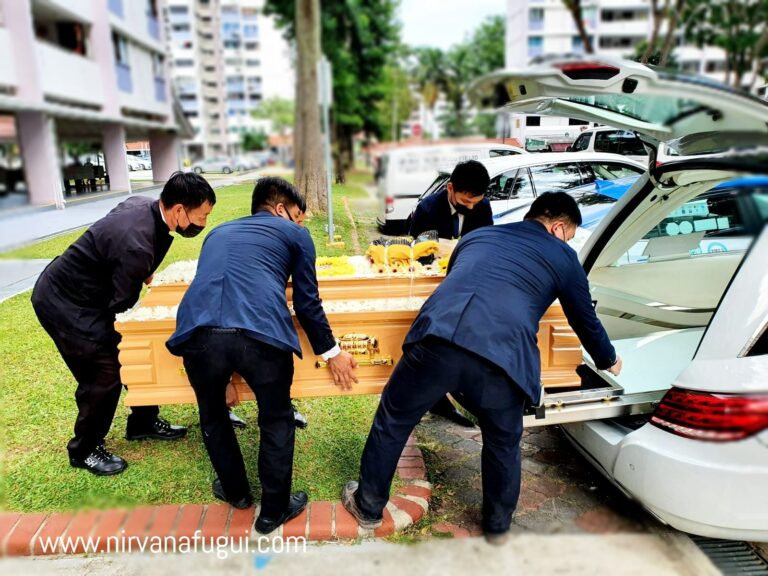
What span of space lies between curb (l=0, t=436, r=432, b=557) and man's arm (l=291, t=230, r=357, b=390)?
2.38 ft

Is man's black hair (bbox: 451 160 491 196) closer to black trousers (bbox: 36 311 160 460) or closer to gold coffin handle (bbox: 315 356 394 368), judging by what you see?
gold coffin handle (bbox: 315 356 394 368)

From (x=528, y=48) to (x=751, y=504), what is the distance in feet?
5.94

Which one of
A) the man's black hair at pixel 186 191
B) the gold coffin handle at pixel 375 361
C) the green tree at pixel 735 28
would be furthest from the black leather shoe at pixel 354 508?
the green tree at pixel 735 28

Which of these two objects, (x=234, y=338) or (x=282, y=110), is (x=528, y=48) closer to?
(x=282, y=110)

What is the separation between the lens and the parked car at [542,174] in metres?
3.18

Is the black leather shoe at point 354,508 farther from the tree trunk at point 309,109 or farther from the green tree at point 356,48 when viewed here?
A: the green tree at point 356,48

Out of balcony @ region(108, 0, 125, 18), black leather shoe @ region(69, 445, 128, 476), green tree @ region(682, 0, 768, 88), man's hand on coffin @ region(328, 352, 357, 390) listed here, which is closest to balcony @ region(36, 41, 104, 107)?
balcony @ region(108, 0, 125, 18)

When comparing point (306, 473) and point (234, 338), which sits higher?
point (234, 338)

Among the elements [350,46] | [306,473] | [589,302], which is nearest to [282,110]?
[350,46]

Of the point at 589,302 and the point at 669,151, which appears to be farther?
the point at 669,151

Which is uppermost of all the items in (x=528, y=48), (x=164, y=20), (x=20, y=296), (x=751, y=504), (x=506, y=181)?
(x=164, y=20)

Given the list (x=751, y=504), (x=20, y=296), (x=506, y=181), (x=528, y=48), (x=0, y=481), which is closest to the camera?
(x=751, y=504)

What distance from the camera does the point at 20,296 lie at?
2844 millimetres

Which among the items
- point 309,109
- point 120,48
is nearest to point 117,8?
point 120,48
